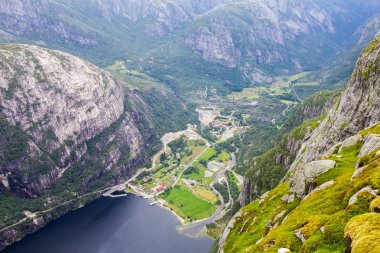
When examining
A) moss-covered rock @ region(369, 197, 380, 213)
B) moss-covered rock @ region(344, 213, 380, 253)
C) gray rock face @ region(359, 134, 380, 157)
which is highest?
moss-covered rock @ region(344, 213, 380, 253)

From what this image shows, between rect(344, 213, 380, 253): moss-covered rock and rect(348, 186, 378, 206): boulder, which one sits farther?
rect(348, 186, 378, 206): boulder

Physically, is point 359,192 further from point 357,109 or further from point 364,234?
point 357,109

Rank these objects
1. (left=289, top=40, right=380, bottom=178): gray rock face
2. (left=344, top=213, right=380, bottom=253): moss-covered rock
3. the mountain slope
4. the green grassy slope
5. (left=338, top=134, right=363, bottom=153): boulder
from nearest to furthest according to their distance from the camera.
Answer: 1. (left=344, top=213, right=380, bottom=253): moss-covered rock
2. the green grassy slope
3. the mountain slope
4. (left=338, top=134, right=363, bottom=153): boulder
5. (left=289, top=40, right=380, bottom=178): gray rock face

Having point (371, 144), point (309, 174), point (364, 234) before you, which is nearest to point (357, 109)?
point (371, 144)

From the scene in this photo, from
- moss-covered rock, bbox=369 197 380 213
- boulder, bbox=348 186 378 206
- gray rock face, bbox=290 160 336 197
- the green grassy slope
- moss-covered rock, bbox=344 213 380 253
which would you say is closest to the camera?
moss-covered rock, bbox=344 213 380 253

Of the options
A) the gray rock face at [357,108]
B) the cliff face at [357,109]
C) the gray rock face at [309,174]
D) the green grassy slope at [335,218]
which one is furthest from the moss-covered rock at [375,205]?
the gray rock face at [357,108]

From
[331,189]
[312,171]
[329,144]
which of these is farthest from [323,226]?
[329,144]

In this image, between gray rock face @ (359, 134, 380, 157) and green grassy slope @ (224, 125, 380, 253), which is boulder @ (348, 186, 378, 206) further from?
gray rock face @ (359, 134, 380, 157)

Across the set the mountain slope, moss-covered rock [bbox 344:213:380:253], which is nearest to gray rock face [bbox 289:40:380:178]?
the mountain slope
